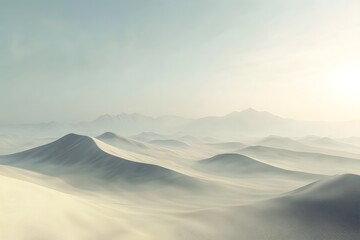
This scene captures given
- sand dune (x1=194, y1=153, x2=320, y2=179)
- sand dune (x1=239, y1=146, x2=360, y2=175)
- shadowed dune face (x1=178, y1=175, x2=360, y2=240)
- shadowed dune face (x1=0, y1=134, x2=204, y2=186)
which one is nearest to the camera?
shadowed dune face (x1=178, y1=175, x2=360, y2=240)

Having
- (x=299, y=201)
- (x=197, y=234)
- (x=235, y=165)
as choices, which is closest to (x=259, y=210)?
(x=299, y=201)

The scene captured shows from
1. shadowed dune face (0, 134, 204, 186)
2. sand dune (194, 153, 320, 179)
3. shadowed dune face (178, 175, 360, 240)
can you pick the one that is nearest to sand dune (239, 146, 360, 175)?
sand dune (194, 153, 320, 179)

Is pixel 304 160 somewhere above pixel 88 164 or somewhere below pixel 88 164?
above

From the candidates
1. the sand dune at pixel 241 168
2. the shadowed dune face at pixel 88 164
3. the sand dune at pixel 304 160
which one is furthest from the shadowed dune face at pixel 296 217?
the sand dune at pixel 304 160

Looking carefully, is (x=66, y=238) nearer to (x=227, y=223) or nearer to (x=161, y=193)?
(x=227, y=223)

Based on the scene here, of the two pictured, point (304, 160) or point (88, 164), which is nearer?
point (88, 164)

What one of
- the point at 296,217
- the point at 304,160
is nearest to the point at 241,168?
the point at 304,160

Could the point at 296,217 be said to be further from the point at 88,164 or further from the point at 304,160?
the point at 304,160

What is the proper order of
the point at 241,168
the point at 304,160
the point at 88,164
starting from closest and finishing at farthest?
the point at 88,164, the point at 241,168, the point at 304,160

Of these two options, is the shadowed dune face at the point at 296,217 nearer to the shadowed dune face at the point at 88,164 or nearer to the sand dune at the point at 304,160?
the shadowed dune face at the point at 88,164

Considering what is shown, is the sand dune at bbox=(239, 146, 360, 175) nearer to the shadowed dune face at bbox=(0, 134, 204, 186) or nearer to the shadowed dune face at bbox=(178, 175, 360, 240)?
the shadowed dune face at bbox=(0, 134, 204, 186)

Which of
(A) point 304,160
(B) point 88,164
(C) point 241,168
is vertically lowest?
(B) point 88,164
